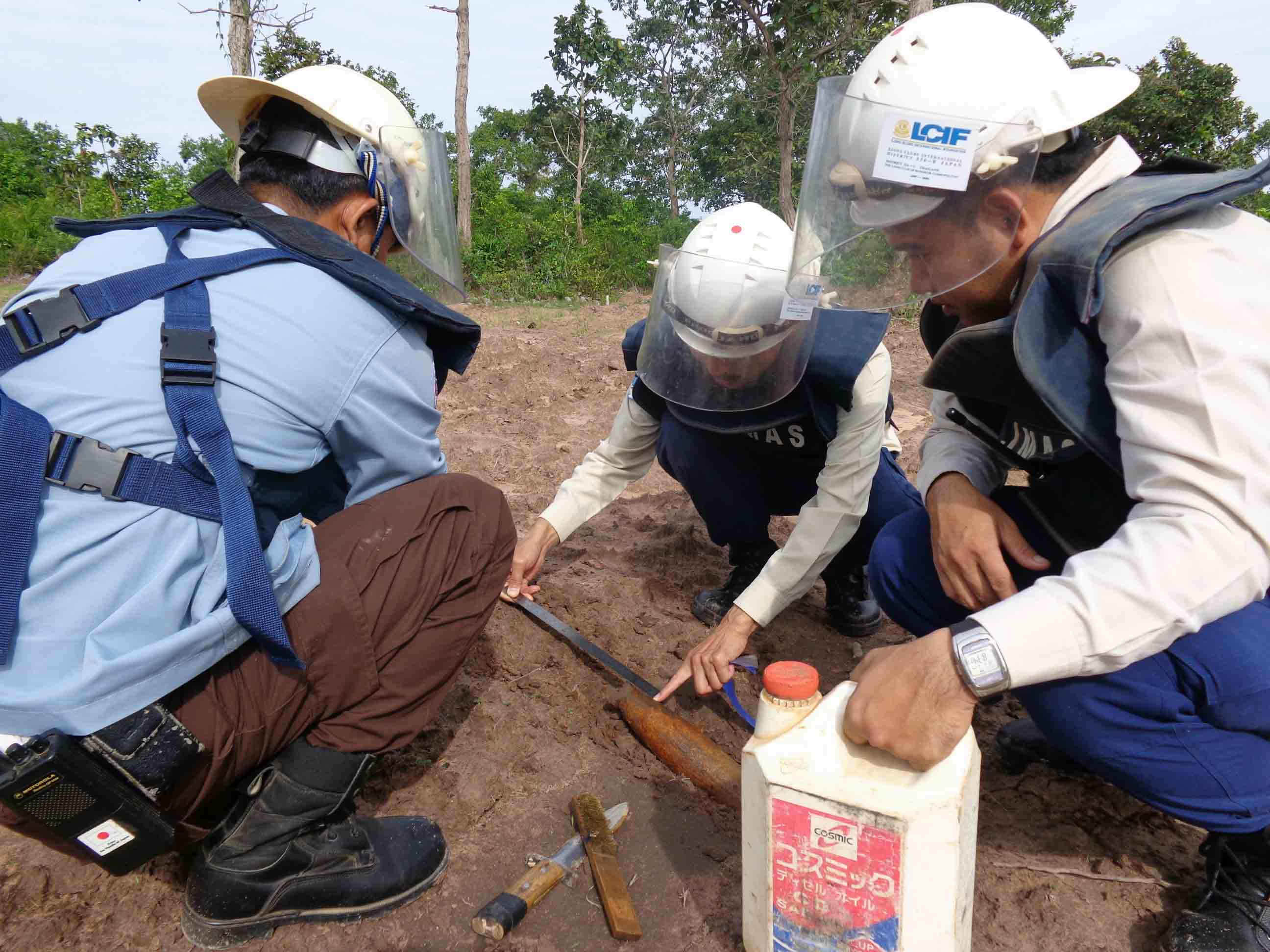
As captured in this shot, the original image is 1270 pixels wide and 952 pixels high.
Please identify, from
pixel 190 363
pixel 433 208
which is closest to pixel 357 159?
pixel 433 208

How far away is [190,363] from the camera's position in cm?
131

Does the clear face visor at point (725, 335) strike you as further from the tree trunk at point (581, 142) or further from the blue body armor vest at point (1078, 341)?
the tree trunk at point (581, 142)

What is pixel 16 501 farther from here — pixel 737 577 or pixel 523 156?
pixel 523 156

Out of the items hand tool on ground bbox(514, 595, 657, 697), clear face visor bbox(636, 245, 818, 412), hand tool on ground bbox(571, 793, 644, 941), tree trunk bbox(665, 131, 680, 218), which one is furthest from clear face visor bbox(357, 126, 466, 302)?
tree trunk bbox(665, 131, 680, 218)

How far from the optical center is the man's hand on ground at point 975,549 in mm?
1734

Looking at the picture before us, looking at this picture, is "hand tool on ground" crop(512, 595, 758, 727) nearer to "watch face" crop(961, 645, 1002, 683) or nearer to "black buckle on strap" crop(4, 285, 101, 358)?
"watch face" crop(961, 645, 1002, 683)

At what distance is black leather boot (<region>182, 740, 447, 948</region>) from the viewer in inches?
62.4

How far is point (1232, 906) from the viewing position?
1566 mm

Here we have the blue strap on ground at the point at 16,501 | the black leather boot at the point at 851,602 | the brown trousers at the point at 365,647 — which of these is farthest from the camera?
the black leather boot at the point at 851,602

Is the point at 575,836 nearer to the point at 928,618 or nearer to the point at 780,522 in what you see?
the point at 928,618

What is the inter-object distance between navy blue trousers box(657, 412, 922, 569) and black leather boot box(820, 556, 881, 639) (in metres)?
0.04

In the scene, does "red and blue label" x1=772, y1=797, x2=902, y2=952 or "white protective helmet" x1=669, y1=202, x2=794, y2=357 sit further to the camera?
"white protective helmet" x1=669, y1=202, x2=794, y2=357

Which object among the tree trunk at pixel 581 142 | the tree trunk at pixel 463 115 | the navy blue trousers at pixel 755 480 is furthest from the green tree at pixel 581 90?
the navy blue trousers at pixel 755 480

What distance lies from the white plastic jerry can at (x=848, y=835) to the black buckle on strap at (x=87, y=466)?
113cm
